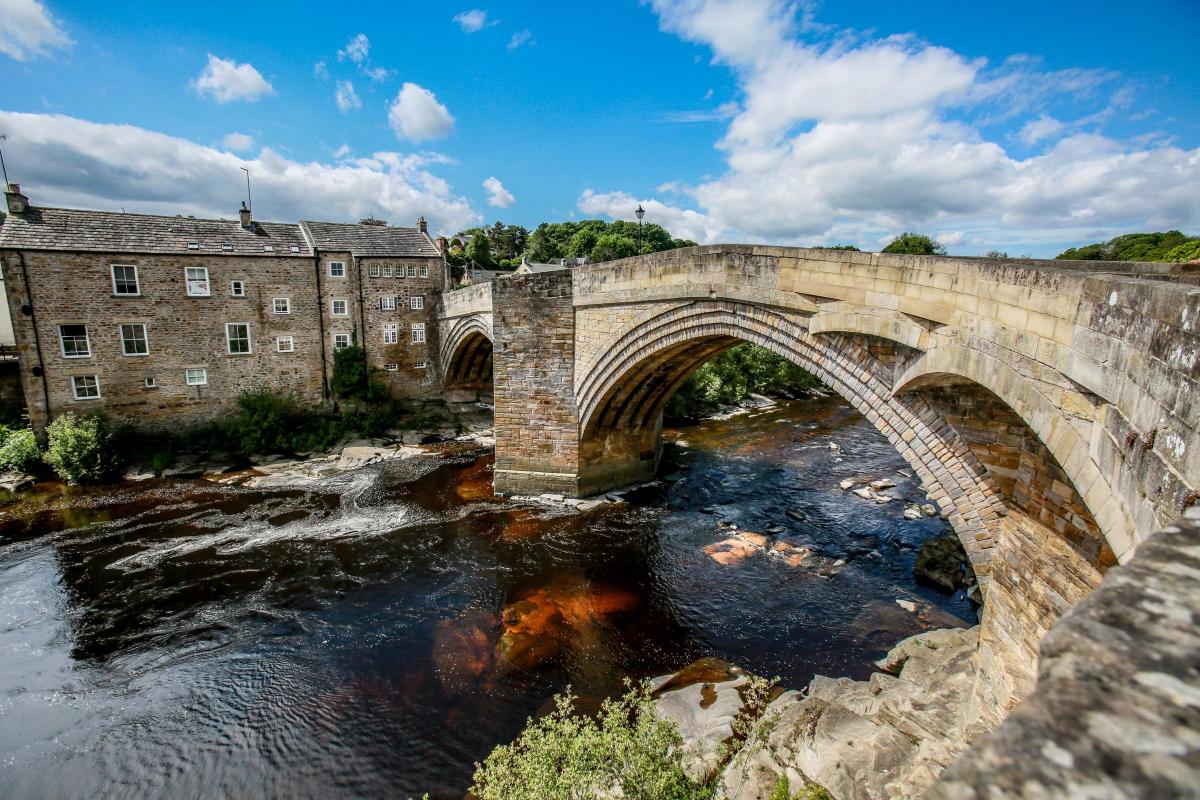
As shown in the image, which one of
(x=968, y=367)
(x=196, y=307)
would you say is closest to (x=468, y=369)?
(x=196, y=307)

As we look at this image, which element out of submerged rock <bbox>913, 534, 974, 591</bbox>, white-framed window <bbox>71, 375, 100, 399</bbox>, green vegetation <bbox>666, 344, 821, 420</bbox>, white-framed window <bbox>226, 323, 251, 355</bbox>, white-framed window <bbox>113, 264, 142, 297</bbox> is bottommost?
submerged rock <bbox>913, 534, 974, 591</bbox>

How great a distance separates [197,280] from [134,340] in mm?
2849

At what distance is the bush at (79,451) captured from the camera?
1703cm

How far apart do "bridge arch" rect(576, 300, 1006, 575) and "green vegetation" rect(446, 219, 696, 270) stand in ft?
125

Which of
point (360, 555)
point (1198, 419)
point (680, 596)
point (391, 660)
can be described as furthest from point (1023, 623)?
point (360, 555)

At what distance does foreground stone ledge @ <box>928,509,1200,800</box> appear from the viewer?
95cm

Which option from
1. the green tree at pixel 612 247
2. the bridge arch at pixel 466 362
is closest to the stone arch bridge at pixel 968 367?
the bridge arch at pixel 466 362

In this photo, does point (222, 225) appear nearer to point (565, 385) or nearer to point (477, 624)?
point (565, 385)

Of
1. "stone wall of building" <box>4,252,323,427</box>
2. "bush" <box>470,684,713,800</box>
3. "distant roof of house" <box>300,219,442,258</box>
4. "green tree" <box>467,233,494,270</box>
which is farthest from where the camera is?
"green tree" <box>467,233,494,270</box>

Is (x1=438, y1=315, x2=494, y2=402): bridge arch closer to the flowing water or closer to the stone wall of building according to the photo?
the stone wall of building

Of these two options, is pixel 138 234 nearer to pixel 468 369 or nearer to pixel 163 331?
pixel 163 331

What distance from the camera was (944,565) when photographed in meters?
11.2

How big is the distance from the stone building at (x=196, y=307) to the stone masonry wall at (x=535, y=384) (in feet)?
35.2

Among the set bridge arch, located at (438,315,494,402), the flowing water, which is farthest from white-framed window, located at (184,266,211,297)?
bridge arch, located at (438,315,494,402)
